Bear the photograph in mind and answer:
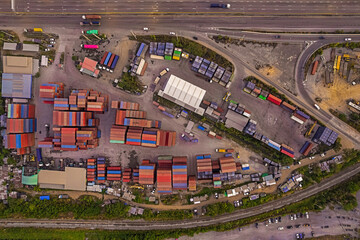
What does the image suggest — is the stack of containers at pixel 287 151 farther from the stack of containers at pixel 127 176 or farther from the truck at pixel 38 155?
the truck at pixel 38 155

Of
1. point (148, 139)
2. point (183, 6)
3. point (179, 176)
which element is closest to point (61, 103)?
point (148, 139)

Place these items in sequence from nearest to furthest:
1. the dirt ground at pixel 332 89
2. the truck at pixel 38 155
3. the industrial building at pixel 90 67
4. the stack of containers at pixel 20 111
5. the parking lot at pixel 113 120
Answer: the stack of containers at pixel 20 111
the dirt ground at pixel 332 89
the industrial building at pixel 90 67
the parking lot at pixel 113 120
the truck at pixel 38 155

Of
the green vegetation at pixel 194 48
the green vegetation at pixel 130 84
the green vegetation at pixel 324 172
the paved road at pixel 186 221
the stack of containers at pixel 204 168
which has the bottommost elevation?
the paved road at pixel 186 221

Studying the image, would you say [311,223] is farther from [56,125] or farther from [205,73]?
[56,125]

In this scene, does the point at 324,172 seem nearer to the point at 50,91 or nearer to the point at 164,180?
the point at 164,180

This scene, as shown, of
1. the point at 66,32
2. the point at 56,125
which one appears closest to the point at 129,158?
the point at 56,125

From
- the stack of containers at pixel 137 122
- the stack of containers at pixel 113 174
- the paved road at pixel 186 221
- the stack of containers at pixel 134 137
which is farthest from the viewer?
the stack of containers at pixel 113 174

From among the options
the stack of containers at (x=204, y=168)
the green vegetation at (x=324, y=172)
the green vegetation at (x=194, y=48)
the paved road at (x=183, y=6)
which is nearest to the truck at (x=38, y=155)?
the paved road at (x=183, y=6)

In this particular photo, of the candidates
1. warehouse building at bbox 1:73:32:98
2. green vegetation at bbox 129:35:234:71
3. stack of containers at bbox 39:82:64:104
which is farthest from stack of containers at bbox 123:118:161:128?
warehouse building at bbox 1:73:32:98
